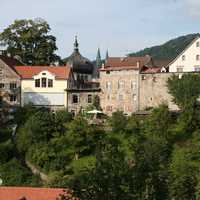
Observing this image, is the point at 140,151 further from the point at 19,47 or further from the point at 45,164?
the point at 19,47

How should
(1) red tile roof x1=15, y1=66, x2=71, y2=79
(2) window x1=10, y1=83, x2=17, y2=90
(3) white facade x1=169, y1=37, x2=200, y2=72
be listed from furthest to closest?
1. (1) red tile roof x1=15, y1=66, x2=71, y2=79
2. (2) window x1=10, y1=83, x2=17, y2=90
3. (3) white facade x1=169, y1=37, x2=200, y2=72

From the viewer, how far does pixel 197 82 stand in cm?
5466

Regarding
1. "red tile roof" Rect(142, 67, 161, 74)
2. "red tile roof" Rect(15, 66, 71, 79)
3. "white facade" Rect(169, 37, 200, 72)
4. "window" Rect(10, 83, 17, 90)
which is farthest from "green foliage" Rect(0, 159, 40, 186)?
"white facade" Rect(169, 37, 200, 72)

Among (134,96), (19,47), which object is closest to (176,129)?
(134,96)

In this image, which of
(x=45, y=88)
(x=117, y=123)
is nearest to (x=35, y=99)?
(x=45, y=88)

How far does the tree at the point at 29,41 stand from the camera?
6688 cm

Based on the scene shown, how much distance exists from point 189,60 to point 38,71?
12.9 metres

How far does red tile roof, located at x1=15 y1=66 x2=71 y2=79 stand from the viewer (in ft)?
198

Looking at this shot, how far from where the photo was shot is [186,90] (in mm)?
54156

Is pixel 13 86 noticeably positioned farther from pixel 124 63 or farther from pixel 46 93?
pixel 124 63

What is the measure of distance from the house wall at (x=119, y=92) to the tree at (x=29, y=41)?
9438 millimetres

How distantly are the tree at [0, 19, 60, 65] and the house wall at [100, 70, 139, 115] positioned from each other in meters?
9.44

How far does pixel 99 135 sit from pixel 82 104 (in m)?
8.37

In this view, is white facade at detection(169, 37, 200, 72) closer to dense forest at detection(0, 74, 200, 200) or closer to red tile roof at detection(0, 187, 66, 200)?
dense forest at detection(0, 74, 200, 200)
